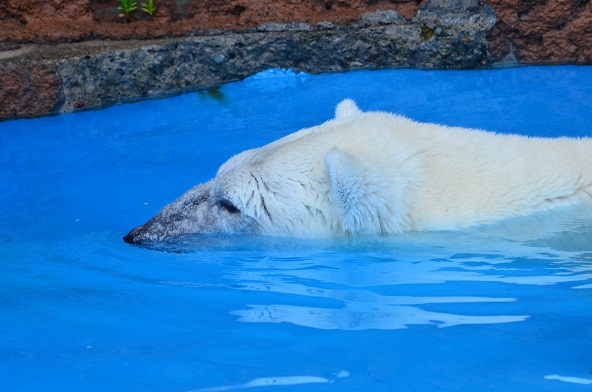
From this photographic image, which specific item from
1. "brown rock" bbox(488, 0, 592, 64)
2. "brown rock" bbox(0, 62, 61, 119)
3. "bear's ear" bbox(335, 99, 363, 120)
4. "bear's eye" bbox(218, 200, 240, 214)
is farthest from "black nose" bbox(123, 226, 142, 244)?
"brown rock" bbox(488, 0, 592, 64)

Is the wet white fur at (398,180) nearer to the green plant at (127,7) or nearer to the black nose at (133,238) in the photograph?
the black nose at (133,238)

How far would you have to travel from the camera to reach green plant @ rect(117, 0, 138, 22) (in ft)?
19.0

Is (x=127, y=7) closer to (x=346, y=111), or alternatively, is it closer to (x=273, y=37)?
(x=273, y=37)

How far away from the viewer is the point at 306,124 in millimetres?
5230

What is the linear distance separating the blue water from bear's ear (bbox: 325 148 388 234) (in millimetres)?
92

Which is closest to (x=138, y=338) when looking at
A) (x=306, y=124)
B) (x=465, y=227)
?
(x=465, y=227)

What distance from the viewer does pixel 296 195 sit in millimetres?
2871

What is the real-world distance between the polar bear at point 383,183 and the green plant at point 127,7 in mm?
3201

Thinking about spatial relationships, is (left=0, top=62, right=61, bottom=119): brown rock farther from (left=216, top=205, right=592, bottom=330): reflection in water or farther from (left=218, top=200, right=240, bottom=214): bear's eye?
(left=216, top=205, right=592, bottom=330): reflection in water

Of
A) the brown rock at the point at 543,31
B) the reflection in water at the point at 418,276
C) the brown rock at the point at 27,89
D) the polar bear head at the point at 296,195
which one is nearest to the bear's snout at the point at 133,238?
the polar bear head at the point at 296,195

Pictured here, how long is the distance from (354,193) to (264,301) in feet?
1.80

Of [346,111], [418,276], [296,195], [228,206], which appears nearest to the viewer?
[418,276]

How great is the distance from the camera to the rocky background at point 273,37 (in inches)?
219

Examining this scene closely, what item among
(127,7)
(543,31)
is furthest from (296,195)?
(543,31)
